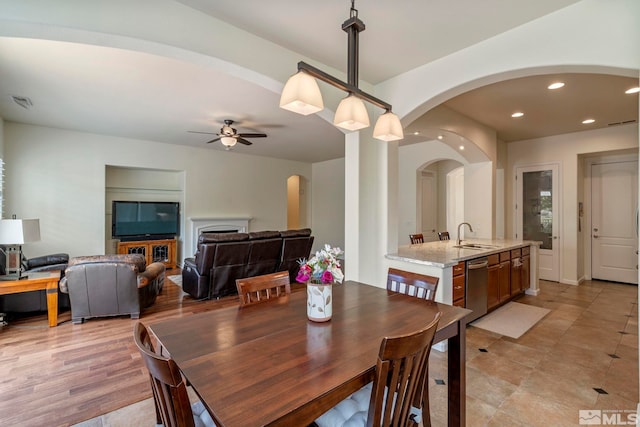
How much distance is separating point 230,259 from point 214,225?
3374mm

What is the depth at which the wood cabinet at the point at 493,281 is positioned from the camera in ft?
12.0

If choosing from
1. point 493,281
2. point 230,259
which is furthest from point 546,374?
point 230,259

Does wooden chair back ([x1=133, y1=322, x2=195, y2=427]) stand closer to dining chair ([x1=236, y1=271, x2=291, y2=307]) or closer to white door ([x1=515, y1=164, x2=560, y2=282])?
dining chair ([x1=236, y1=271, x2=291, y2=307])

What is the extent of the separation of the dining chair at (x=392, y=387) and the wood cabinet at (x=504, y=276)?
3149 mm

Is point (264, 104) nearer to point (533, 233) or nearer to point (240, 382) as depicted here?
point (240, 382)

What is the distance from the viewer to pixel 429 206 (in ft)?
24.1

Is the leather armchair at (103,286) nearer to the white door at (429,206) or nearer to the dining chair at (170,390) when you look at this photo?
the dining chair at (170,390)

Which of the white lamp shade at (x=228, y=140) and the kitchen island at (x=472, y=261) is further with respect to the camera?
the white lamp shade at (x=228, y=140)

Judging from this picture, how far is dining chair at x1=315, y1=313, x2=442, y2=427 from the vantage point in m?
1.04

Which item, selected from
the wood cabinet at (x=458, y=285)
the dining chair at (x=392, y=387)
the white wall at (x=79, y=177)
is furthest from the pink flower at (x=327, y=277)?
the white wall at (x=79, y=177)

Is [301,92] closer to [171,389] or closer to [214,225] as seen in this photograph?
[171,389]

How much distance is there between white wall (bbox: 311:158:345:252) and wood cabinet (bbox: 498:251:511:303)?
5126 mm

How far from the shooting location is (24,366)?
2.57 metres

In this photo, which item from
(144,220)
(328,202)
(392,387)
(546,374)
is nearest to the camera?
(392,387)
